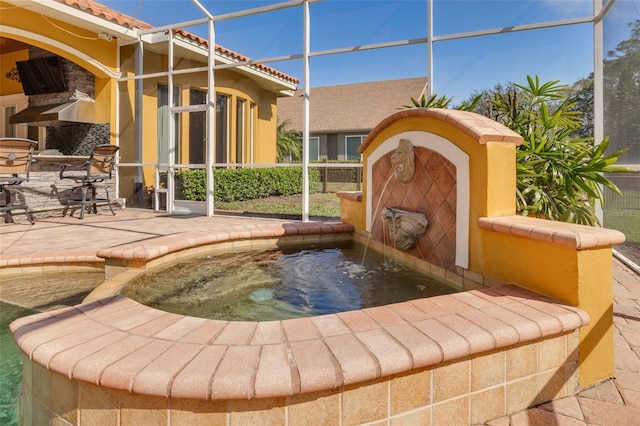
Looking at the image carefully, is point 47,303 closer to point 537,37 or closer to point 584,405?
point 584,405

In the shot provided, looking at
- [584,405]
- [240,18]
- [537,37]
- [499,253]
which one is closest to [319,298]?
[499,253]

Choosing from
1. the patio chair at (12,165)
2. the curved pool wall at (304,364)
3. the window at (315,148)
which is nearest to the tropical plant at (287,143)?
the window at (315,148)

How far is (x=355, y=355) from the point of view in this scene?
4.59 ft

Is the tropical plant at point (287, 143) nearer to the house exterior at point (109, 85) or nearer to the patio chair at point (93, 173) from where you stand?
the house exterior at point (109, 85)

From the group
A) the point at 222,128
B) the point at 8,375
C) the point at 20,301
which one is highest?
the point at 222,128

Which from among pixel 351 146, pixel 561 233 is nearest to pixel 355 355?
pixel 561 233

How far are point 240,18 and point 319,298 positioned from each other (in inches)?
280

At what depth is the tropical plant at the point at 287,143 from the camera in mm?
15875

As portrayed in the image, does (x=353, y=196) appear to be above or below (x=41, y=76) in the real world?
below

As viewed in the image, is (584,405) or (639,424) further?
(584,405)

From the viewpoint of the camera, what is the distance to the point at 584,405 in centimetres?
168

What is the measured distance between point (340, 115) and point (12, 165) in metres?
12.8

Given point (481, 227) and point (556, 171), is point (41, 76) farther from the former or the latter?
point (556, 171)

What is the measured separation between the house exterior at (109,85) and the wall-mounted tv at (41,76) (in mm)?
30
